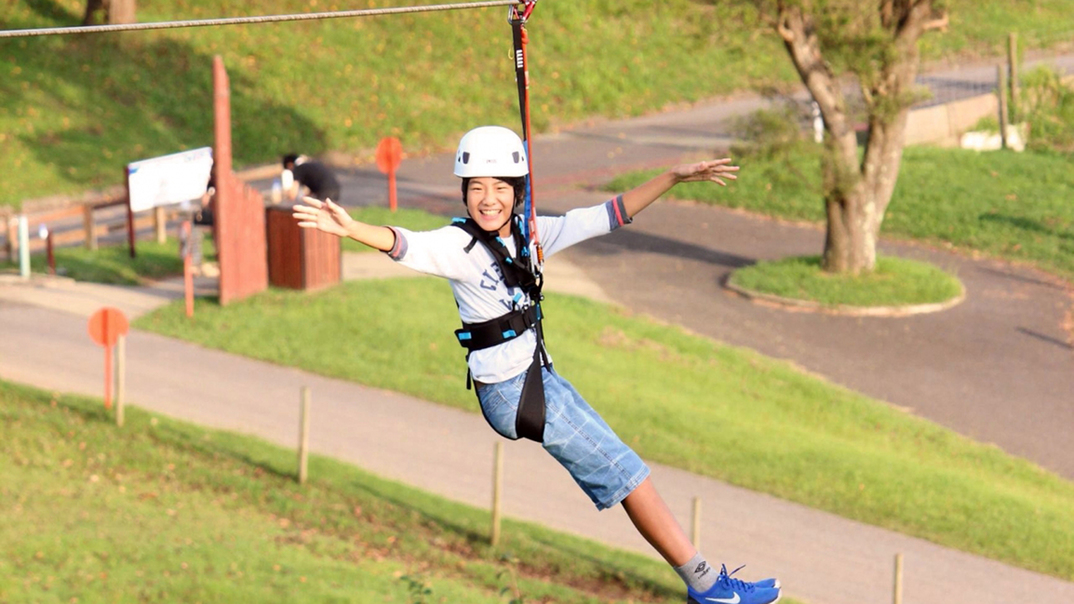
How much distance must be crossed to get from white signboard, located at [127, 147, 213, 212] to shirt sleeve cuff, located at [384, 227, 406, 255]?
167 inches

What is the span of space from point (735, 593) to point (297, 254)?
1809cm

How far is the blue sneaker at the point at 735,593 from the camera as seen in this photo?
21.4 feet

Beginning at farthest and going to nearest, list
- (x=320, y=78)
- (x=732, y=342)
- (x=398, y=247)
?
(x=320, y=78), (x=732, y=342), (x=398, y=247)

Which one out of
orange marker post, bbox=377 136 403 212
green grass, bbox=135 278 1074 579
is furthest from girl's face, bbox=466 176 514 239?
orange marker post, bbox=377 136 403 212

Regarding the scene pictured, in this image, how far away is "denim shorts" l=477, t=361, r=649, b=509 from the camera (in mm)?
6449

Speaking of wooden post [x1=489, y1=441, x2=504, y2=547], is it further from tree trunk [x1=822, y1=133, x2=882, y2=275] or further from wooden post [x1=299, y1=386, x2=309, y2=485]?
tree trunk [x1=822, y1=133, x2=882, y2=275]

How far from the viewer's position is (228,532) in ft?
49.8

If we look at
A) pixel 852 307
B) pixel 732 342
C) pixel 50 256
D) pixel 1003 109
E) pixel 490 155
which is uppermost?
pixel 1003 109

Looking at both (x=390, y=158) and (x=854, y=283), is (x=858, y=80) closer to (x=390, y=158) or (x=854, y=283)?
(x=854, y=283)

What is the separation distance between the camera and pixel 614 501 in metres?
6.43

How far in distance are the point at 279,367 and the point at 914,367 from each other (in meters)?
10.6

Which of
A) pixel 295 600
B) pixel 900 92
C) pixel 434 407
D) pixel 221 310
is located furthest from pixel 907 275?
pixel 295 600

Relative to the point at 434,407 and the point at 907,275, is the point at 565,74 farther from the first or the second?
the point at 434,407

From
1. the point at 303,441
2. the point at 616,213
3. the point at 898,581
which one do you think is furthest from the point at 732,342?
the point at 616,213
